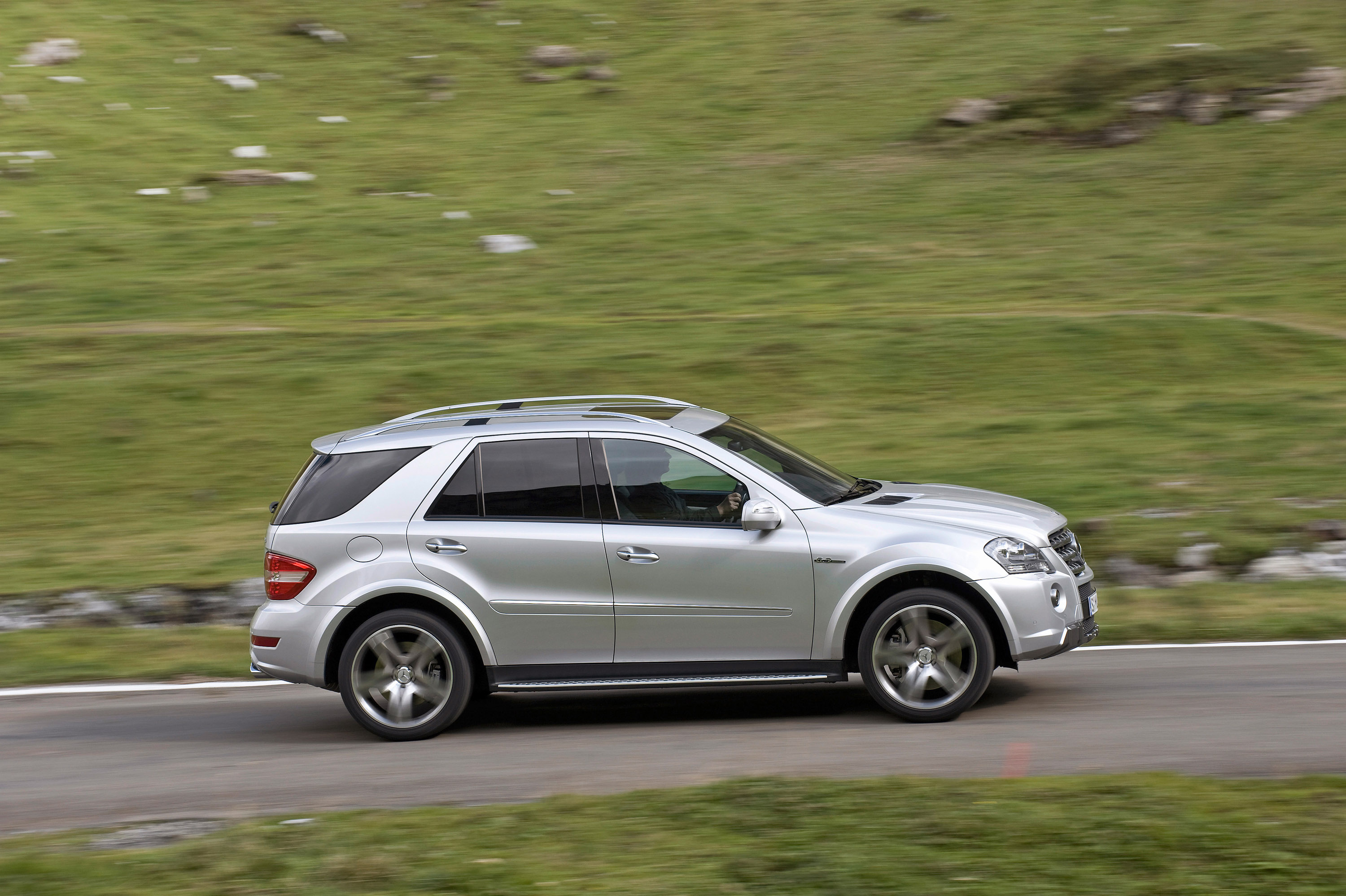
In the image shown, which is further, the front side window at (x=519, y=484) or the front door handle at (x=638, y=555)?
the front side window at (x=519, y=484)

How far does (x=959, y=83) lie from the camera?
117 ft

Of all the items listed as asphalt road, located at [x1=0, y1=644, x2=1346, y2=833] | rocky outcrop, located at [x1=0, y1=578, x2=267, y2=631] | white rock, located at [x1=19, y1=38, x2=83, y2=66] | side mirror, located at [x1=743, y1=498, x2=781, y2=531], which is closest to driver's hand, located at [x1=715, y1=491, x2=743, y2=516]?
side mirror, located at [x1=743, y1=498, x2=781, y2=531]

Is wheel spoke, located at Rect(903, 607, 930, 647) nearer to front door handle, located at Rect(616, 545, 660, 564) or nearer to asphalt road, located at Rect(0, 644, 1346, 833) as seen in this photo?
asphalt road, located at Rect(0, 644, 1346, 833)

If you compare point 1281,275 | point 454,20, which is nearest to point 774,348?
point 1281,275

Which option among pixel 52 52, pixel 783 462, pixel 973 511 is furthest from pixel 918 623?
pixel 52 52

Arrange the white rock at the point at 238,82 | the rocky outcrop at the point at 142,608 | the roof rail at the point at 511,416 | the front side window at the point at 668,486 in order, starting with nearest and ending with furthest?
the front side window at the point at 668,486
the roof rail at the point at 511,416
the rocky outcrop at the point at 142,608
the white rock at the point at 238,82

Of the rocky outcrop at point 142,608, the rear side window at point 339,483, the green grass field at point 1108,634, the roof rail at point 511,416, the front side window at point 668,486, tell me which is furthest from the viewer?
the rocky outcrop at point 142,608

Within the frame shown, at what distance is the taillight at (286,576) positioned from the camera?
7.76 metres

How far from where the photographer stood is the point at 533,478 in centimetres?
781

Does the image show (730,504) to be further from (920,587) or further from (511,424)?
(511,424)

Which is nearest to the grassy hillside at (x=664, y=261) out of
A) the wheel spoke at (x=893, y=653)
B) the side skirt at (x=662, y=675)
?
the wheel spoke at (x=893, y=653)

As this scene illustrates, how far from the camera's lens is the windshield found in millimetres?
7832

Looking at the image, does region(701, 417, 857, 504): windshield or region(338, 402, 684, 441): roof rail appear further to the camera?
region(338, 402, 684, 441): roof rail

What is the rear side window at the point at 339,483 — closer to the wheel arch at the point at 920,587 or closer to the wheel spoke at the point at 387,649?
the wheel spoke at the point at 387,649
